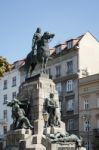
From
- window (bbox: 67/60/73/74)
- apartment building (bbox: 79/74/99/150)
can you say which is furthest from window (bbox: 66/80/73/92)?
apartment building (bbox: 79/74/99/150)

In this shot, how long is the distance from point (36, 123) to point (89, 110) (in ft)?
90.5

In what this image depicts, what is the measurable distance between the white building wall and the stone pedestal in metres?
29.2

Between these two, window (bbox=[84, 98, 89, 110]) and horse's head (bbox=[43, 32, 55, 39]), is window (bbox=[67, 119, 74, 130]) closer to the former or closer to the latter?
window (bbox=[84, 98, 89, 110])

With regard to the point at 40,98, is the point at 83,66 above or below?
above

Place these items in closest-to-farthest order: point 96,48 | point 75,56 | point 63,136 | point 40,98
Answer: point 63,136 < point 40,98 < point 75,56 < point 96,48

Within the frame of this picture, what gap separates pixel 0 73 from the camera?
24.5m

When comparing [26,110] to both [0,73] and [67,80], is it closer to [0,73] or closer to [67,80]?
[0,73]

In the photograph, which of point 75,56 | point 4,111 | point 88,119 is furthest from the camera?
point 4,111

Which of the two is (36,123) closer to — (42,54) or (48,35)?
(42,54)

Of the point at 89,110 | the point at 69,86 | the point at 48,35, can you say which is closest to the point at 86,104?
the point at 89,110

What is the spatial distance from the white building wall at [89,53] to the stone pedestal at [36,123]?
2923 cm

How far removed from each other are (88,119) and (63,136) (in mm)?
28038

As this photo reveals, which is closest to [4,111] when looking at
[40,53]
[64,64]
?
[64,64]

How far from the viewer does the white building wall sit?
5639cm
